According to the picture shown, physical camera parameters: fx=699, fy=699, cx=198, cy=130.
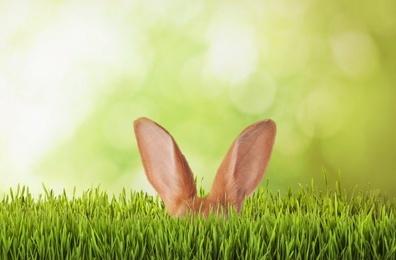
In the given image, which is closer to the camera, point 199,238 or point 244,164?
point 199,238

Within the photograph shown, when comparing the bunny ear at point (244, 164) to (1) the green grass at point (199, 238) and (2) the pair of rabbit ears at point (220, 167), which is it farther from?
(1) the green grass at point (199, 238)

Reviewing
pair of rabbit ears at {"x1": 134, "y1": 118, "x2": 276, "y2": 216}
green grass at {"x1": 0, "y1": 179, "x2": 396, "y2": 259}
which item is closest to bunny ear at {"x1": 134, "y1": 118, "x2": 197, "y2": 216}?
pair of rabbit ears at {"x1": 134, "y1": 118, "x2": 276, "y2": 216}

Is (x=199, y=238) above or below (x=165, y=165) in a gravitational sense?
below

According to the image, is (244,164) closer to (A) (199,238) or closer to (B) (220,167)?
(B) (220,167)

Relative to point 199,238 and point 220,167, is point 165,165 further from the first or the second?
point 199,238

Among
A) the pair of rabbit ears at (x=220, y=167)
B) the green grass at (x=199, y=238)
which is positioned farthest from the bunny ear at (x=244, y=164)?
the green grass at (x=199, y=238)

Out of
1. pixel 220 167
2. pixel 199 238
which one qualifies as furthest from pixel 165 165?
pixel 199 238
